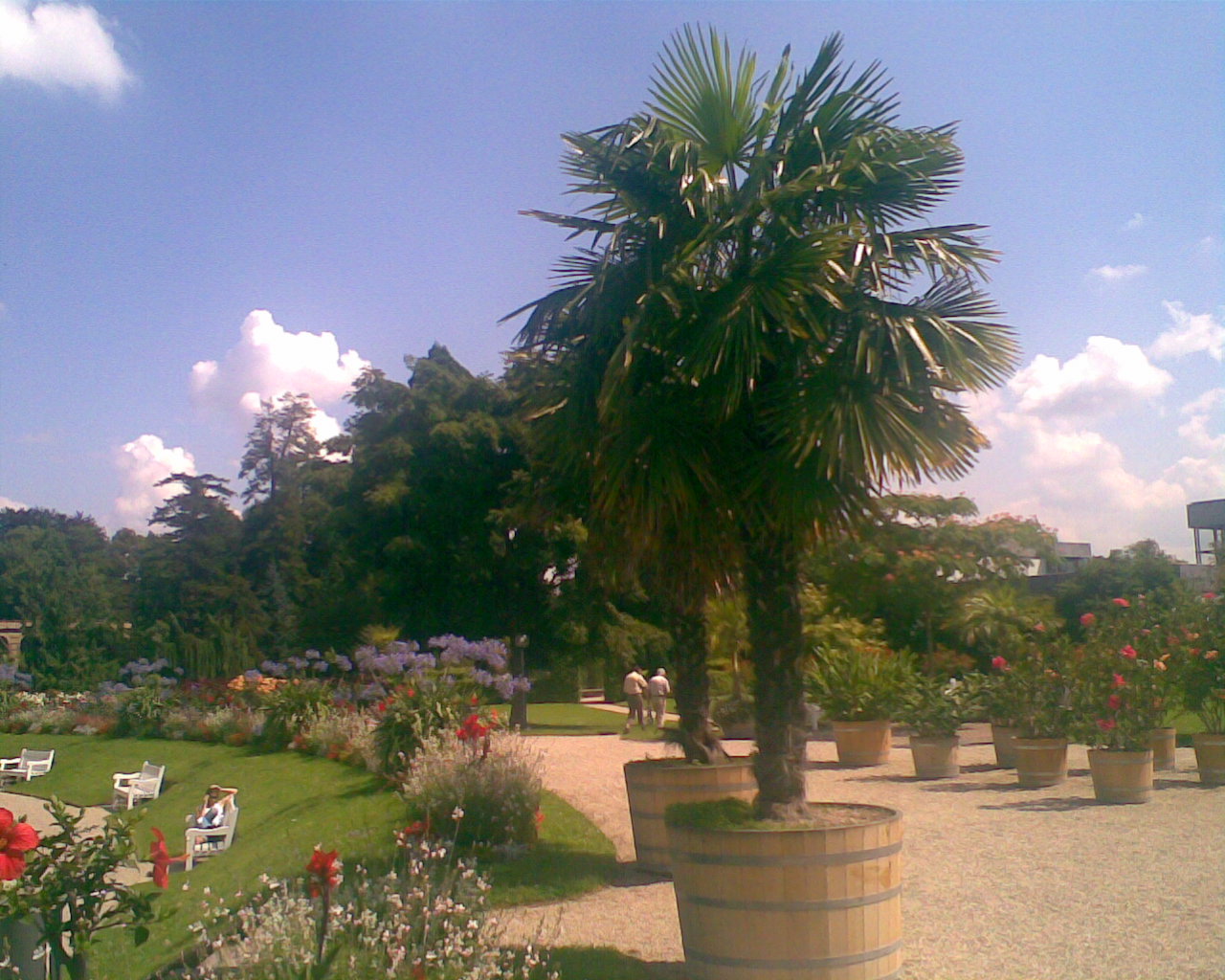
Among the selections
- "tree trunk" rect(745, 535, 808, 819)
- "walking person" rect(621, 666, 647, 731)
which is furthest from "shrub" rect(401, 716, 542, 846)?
"walking person" rect(621, 666, 647, 731)

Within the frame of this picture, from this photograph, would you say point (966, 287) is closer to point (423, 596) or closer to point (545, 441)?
point (545, 441)

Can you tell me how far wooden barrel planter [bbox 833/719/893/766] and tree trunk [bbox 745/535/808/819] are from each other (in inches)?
389

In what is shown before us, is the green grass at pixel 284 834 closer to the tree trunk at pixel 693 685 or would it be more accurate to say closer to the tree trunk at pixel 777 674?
the tree trunk at pixel 693 685

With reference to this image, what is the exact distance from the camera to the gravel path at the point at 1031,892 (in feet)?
19.5

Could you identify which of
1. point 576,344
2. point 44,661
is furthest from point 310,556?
point 576,344

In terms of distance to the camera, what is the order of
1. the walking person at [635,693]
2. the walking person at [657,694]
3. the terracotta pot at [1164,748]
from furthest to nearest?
1. the walking person at [657,694]
2. the walking person at [635,693]
3. the terracotta pot at [1164,748]

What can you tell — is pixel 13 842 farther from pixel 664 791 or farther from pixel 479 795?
pixel 479 795

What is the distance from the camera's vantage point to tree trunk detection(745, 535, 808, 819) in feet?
19.9

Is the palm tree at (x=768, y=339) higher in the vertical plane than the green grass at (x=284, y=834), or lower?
higher

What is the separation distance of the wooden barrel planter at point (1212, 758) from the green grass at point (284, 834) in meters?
7.15

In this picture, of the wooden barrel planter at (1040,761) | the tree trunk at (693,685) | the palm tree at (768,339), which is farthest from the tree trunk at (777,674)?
the wooden barrel planter at (1040,761)

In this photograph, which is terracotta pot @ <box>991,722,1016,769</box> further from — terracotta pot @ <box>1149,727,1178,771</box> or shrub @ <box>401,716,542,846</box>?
shrub @ <box>401,716,542,846</box>

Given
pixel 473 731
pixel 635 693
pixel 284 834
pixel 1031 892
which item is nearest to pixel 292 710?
pixel 635 693

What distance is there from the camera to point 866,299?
6375 millimetres
